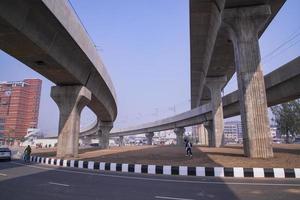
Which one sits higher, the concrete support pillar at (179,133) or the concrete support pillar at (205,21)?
the concrete support pillar at (205,21)

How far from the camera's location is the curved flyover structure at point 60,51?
43.1ft

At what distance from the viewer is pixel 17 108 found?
136750 mm

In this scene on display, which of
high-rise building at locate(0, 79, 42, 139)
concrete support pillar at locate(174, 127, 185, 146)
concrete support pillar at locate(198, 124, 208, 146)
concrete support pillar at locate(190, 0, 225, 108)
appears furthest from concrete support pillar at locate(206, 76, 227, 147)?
high-rise building at locate(0, 79, 42, 139)

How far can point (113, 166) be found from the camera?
53.2 feet

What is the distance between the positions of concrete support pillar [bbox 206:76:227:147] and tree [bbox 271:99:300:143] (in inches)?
1229

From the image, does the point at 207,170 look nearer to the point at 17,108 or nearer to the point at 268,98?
the point at 268,98

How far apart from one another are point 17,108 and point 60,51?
439ft

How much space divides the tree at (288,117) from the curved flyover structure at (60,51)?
1870 inches

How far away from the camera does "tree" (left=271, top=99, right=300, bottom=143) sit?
60569 millimetres

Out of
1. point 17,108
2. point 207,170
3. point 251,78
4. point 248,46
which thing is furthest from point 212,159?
point 17,108

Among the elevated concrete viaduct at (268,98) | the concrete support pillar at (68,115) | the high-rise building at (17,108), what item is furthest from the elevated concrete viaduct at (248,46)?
the high-rise building at (17,108)

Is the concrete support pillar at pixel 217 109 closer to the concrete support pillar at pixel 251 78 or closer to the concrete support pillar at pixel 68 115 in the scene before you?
the concrete support pillar at pixel 251 78

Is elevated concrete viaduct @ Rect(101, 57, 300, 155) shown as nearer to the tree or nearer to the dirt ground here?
the dirt ground

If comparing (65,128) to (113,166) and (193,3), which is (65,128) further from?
(193,3)
